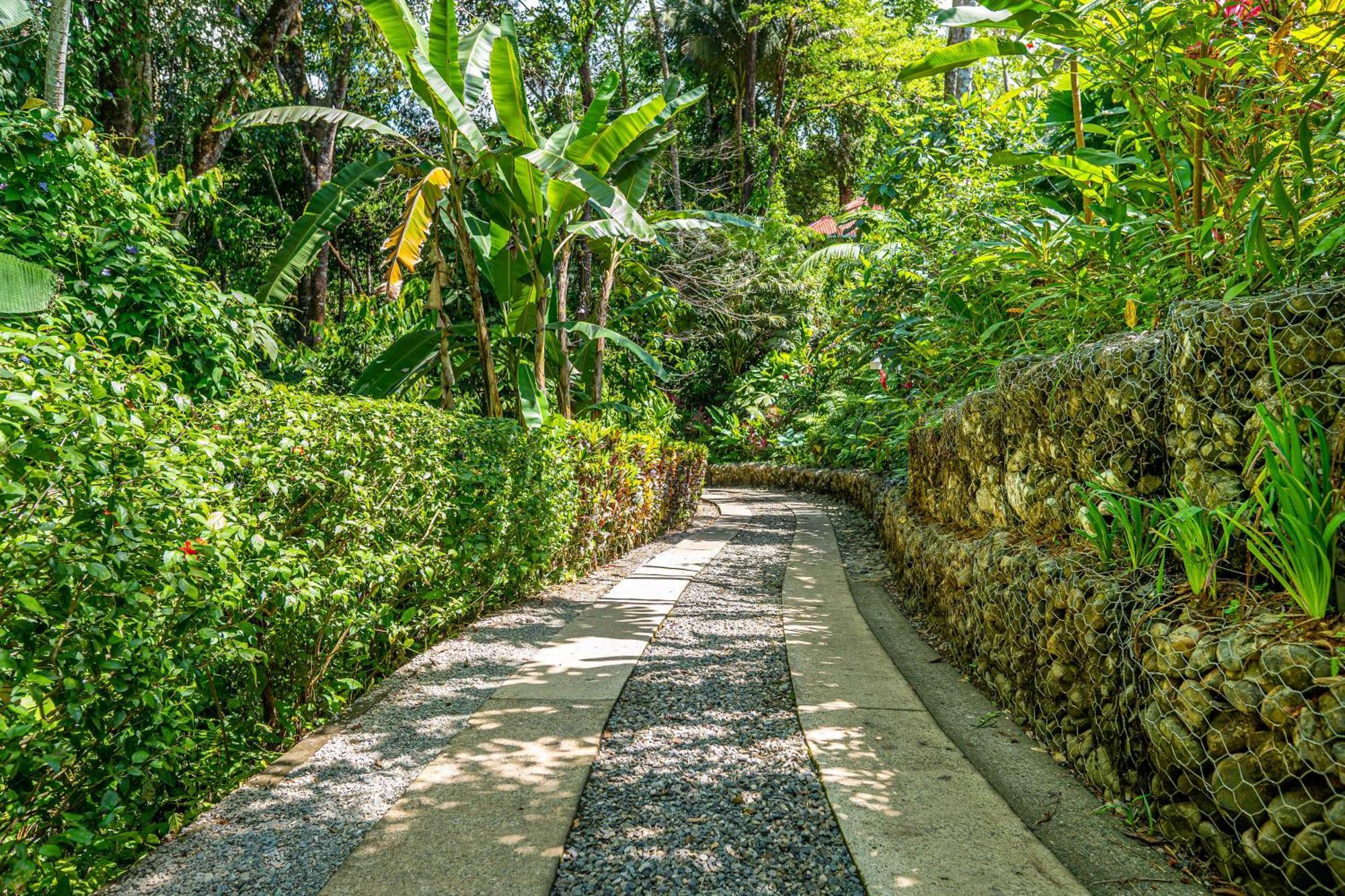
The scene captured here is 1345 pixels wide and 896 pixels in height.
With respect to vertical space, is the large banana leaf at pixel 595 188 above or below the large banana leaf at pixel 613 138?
below

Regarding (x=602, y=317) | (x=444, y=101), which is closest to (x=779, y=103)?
(x=602, y=317)

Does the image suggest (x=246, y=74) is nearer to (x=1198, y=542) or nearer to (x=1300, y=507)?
(x=1198, y=542)

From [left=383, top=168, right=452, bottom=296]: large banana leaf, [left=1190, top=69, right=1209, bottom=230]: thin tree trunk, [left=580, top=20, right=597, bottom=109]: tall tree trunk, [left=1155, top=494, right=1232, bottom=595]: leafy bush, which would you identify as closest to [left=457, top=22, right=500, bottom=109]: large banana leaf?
[left=383, top=168, right=452, bottom=296]: large banana leaf

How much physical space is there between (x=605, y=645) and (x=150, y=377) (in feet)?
9.23

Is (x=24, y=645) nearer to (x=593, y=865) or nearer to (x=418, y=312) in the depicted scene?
(x=593, y=865)

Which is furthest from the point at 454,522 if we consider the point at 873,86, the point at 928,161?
the point at 873,86

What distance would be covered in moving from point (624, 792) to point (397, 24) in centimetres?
541

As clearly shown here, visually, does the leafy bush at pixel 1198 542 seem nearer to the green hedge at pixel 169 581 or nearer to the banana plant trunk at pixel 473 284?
the green hedge at pixel 169 581

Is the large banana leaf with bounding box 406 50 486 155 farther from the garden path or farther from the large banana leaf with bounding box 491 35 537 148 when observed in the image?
the garden path

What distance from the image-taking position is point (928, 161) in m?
7.63

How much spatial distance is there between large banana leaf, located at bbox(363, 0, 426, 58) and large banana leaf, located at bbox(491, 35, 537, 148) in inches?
28.4

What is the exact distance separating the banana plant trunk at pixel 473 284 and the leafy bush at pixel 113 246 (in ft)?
5.38

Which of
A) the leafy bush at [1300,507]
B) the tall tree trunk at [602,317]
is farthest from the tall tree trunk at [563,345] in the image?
the leafy bush at [1300,507]

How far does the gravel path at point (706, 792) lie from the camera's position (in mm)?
2109
